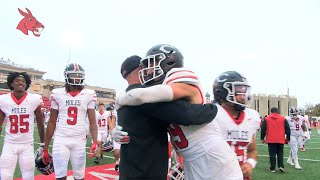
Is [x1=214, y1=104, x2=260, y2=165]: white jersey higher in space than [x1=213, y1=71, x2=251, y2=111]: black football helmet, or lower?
lower

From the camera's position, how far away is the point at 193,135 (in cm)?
227

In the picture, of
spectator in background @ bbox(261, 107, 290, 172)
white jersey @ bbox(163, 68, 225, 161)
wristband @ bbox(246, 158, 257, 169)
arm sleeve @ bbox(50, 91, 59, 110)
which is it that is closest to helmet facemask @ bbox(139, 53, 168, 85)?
white jersey @ bbox(163, 68, 225, 161)

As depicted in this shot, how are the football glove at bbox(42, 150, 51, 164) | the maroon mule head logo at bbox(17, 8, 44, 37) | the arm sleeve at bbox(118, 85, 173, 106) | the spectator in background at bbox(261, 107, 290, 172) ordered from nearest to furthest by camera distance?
the arm sleeve at bbox(118, 85, 173, 106)
the football glove at bbox(42, 150, 51, 164)
the spectator in background at bbox(261, 107, 290, 172)
the maroon mule head logo at bbox(17, 8, 44, 37)

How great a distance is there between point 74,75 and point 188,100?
3034 millimetres

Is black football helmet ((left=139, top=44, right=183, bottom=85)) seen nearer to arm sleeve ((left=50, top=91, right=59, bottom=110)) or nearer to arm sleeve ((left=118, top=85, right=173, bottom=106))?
arm sleeve ((left=118, top=85, right=173, bottom=106))

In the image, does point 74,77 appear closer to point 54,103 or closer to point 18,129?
point 54,103

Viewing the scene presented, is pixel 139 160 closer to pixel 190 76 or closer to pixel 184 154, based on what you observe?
pixel 184 154

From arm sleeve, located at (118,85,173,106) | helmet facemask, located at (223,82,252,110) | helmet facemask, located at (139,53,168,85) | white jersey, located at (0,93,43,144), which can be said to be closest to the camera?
arm sleeve, located at (118,85,173,106)

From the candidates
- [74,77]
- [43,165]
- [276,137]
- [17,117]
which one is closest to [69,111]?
[74,77]

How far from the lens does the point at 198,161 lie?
2305 mm

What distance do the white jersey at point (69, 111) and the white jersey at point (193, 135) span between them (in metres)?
2.77

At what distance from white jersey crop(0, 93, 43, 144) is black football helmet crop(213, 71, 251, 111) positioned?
2971 mm

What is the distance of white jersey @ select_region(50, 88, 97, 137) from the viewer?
4742 millimetres

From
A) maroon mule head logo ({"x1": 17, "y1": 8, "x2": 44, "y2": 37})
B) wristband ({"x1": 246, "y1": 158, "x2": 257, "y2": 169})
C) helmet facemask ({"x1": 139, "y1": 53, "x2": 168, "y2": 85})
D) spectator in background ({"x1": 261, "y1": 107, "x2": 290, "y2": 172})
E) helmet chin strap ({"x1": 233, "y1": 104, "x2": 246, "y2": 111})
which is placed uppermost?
maroon mule head logo ({"x1": 17, "y1": 8, "x2": 44, "y2": 37})
